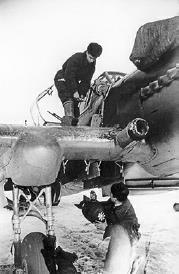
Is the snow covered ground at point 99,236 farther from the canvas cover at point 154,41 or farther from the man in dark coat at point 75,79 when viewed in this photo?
the canvas cover at point 154,41

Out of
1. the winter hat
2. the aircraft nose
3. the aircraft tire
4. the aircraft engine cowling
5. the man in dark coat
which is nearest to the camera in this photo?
the aircraft nose

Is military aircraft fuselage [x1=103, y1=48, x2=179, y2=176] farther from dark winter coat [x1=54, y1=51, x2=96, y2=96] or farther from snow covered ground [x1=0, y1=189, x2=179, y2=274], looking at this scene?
snow covered ground [x1=0, y1=189, x2=179, y2=274]

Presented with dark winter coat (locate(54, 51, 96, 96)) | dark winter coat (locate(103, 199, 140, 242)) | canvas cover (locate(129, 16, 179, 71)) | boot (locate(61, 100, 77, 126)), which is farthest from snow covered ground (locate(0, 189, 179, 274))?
canvas cover (locate(129, 16, 179, 71))

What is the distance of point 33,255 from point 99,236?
9.58 ft

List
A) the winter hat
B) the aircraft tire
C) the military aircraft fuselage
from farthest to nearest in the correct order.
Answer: the winter hat
the aircraft tire
the military aircraft fuselage

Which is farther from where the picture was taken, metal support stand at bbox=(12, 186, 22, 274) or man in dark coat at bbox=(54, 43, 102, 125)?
man in dark coat at bbox=(54, 43, 102, 125)

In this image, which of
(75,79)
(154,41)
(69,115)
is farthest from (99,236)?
(154,41)

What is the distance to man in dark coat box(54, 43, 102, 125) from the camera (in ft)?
18.4

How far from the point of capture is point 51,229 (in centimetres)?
445

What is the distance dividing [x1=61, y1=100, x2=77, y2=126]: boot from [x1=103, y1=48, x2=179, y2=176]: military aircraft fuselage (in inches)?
34.5

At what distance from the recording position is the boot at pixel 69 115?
17.8 feet

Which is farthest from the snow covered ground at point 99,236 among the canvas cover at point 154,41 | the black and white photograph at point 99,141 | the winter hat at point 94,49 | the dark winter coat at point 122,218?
the canvas cover at point 154,41

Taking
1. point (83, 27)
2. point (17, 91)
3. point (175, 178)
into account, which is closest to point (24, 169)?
point (175, 178)

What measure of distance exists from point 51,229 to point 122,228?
92 centimetres
